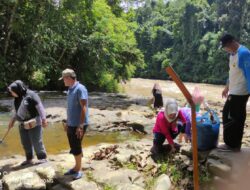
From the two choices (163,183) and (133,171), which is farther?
(133,171)

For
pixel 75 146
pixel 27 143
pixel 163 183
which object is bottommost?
pixel 163 183

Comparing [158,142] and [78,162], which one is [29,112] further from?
[158,142]

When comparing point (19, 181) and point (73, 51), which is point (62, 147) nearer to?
point (19, 181)

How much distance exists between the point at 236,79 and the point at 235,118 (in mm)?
557

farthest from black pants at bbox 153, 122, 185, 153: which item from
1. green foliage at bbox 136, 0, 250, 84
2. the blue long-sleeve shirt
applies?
green foliage at bbox 136, 0, 250, 84

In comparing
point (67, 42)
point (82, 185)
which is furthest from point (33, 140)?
point (67, 42)

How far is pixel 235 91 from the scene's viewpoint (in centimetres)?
551

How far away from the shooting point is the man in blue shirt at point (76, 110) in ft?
18.6

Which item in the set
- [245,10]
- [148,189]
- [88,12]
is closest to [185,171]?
[148,189]

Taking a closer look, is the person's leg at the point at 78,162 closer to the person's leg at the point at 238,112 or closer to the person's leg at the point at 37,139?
the person's leg at the point at 37,139

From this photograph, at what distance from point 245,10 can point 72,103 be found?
44.2m

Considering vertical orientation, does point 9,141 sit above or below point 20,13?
below

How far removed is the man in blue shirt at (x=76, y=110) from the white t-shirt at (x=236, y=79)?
2.09 m

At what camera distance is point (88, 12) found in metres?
24.8
